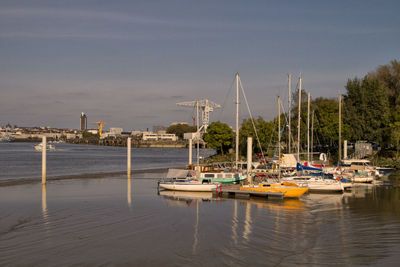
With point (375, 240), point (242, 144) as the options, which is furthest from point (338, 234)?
point (242, 144)

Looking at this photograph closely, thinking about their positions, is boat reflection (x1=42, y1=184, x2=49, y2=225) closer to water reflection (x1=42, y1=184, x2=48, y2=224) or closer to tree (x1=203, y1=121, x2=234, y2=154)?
water reflection (x1=42, y1=184, x2=48, y2=224)

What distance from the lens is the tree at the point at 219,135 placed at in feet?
283

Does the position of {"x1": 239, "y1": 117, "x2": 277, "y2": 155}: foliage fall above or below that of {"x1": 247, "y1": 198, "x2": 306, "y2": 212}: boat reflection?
above

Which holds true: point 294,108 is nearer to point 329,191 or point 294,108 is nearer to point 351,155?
point 351,155

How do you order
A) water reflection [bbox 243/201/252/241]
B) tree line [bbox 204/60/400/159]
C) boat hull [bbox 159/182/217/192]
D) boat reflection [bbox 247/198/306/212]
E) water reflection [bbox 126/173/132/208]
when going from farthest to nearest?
tree line [bbox 204/60/400/159]
boat hull [bbox 159/182/217/192]
water reflection [bbox 126/173/132/208]
boat reflection [bbox 247/198/306/212]
water reflection [bbox 243/201/252/241]

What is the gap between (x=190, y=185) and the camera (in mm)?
33812

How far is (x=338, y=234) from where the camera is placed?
19422 mm

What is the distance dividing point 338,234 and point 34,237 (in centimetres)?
1355

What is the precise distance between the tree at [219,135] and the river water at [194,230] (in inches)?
2109

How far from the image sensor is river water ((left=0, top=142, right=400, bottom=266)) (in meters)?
15.7

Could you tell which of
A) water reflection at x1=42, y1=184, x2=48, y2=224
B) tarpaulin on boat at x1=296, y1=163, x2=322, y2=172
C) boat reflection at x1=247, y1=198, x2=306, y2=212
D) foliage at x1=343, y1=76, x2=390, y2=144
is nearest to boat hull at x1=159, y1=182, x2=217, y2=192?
boat reflection at x1=247, y1=198, x2=306, y2=212

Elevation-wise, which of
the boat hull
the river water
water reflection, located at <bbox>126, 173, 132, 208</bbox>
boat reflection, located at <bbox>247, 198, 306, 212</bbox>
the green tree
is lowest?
the river water

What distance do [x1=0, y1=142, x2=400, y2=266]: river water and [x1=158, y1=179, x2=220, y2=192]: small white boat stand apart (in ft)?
2.53

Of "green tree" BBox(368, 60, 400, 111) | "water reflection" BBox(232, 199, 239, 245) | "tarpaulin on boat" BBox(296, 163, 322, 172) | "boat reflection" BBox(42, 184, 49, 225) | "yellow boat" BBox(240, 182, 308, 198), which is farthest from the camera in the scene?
"green tree" BBox(368, 60, 400, 111)
